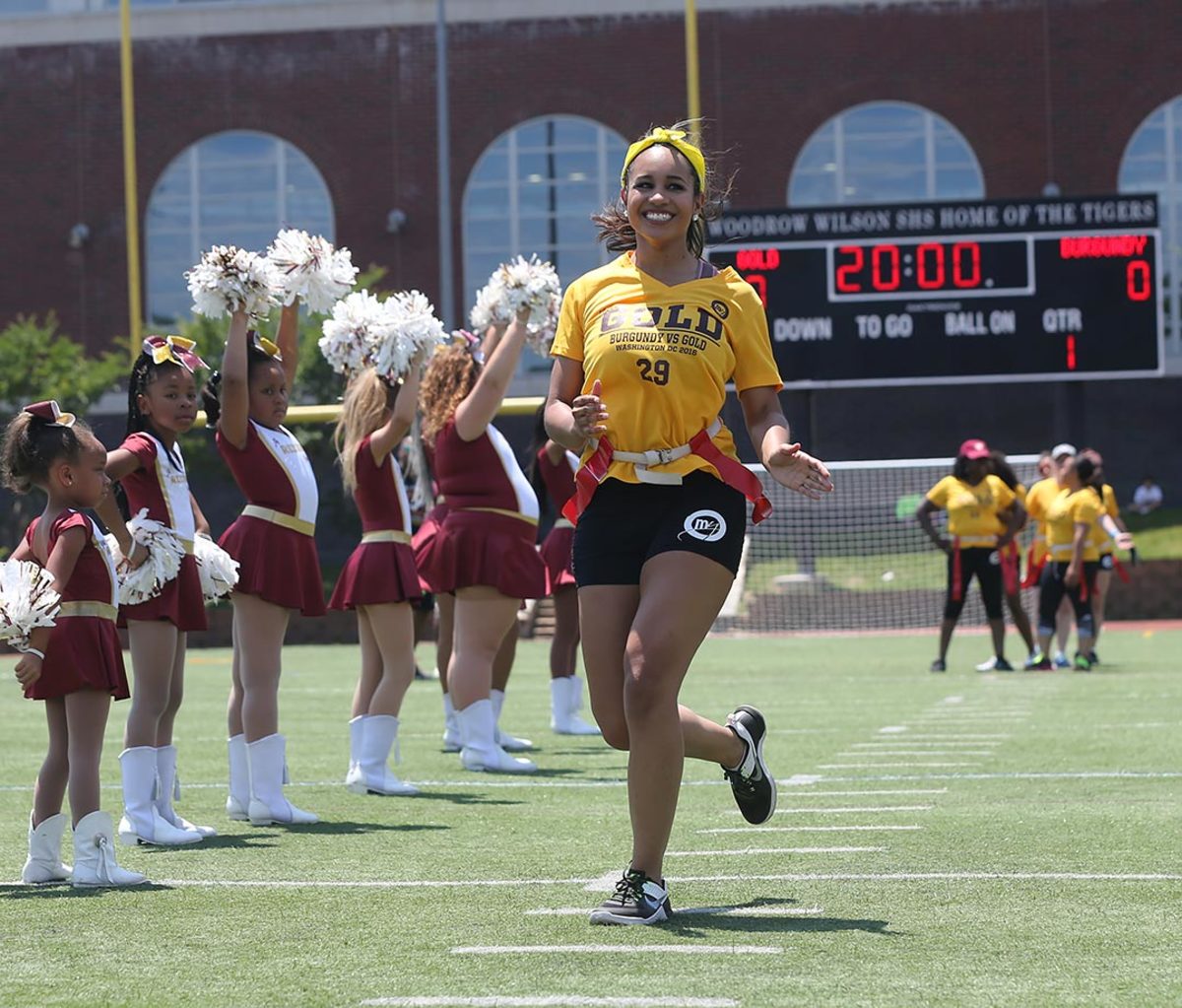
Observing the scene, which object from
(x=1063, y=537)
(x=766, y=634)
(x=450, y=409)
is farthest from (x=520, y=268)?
(x=766, y=634)

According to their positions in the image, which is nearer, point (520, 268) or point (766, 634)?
point (520, 268)

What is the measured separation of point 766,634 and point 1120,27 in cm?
2104

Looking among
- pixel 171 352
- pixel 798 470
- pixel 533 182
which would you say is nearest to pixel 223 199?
pixel 533 182

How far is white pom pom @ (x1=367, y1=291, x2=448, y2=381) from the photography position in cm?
852

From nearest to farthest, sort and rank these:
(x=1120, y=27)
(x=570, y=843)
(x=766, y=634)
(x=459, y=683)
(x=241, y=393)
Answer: (x=570, y=843)
(x=241, y=393)
(x=459, y=683)
(x=766, y=634)
(x=1120, y=27)

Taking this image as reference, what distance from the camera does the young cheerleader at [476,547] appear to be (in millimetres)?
9391

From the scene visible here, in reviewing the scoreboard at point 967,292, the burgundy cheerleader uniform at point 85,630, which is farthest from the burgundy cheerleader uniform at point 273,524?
the scoreboard at point 967,292

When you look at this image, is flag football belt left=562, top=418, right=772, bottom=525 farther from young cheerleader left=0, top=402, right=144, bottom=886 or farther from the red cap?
the red cap

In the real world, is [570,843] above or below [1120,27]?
below

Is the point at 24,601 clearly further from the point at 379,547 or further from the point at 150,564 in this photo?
the point at 379,547

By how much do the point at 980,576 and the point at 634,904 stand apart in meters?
12.6

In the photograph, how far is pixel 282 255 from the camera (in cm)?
786

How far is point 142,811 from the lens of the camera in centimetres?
710

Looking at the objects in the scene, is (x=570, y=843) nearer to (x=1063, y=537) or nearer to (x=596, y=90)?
(x=1063, y=537)
